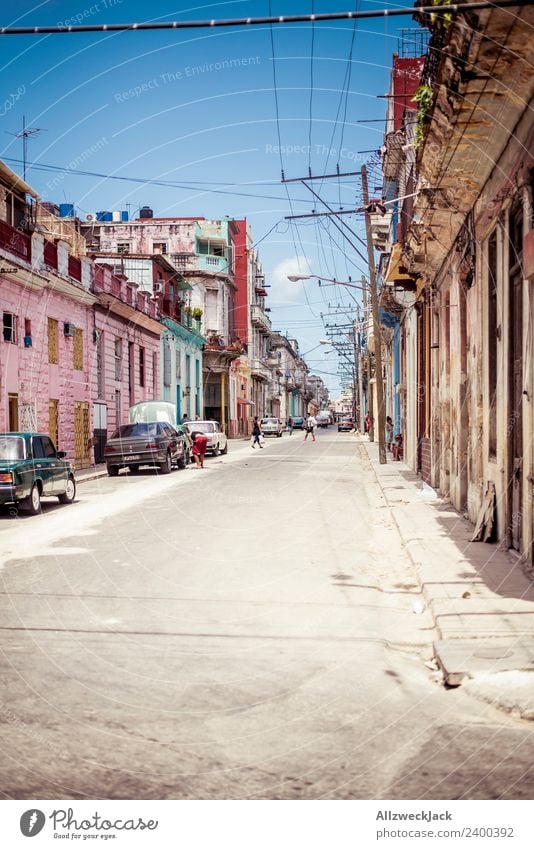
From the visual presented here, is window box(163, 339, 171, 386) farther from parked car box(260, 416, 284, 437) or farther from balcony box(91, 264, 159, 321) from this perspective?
parked car box(260, 416, 284, 437)

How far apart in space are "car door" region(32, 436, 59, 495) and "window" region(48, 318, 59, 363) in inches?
469

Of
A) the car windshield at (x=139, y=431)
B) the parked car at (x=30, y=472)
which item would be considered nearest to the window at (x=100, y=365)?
the car windshield at (x=139, y=431)

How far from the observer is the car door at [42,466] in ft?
52.7

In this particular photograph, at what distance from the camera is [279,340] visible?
111 meters

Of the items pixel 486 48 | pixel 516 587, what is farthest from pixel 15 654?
pixel 486 48

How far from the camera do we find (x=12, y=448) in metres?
15.9

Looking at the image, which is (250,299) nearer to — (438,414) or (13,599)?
(438,414)

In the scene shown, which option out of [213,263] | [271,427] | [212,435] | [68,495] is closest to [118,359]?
[212,435]

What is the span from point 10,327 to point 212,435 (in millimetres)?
14827

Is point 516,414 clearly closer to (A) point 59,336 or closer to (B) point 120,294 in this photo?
(A) point 59,336

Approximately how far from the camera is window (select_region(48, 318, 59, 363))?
28.3 meters

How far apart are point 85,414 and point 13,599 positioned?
81.9 ft

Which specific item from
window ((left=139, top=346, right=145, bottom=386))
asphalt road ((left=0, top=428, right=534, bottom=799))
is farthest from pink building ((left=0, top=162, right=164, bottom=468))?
asphalt road ((left=0, top=428, right=534, bottom=799))

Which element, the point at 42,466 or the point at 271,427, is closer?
the point at 42,466
